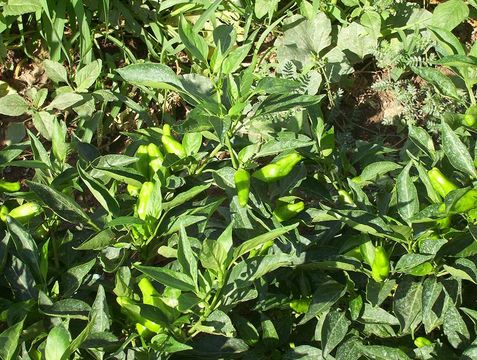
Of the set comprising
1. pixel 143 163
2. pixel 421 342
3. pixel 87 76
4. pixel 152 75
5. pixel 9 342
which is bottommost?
pixel 421 342

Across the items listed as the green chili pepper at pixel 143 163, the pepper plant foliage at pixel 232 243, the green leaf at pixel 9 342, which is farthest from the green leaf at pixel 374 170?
the green leaf at pixel 9 342

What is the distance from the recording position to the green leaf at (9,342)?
1.38 metres

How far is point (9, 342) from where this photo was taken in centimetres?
139

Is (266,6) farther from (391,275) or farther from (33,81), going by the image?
(391,275)

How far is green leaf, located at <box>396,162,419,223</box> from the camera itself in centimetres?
160

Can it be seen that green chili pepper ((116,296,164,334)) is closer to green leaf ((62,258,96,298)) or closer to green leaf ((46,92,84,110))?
green leaf ((62,258,96,298))

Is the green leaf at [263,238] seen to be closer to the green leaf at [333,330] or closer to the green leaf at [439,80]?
the green leaf at [333,330]

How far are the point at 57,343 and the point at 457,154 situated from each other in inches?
34.5

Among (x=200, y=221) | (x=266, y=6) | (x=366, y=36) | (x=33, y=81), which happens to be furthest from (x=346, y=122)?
(x=200, y=221)

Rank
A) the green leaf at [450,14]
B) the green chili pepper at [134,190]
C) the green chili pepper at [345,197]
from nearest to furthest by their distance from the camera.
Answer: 1. the green chili pepper at [134,190]
2. the green chili pepper at [345,197]
3. the green leaf at [450,14]

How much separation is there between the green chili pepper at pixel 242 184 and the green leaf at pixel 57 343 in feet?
1.42

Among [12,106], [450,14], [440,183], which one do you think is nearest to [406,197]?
[440,183]

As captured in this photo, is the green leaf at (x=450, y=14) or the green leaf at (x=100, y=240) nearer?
the green leaf at (x=100, y=240)

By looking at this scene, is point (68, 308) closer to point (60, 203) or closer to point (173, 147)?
point (60, 203)
